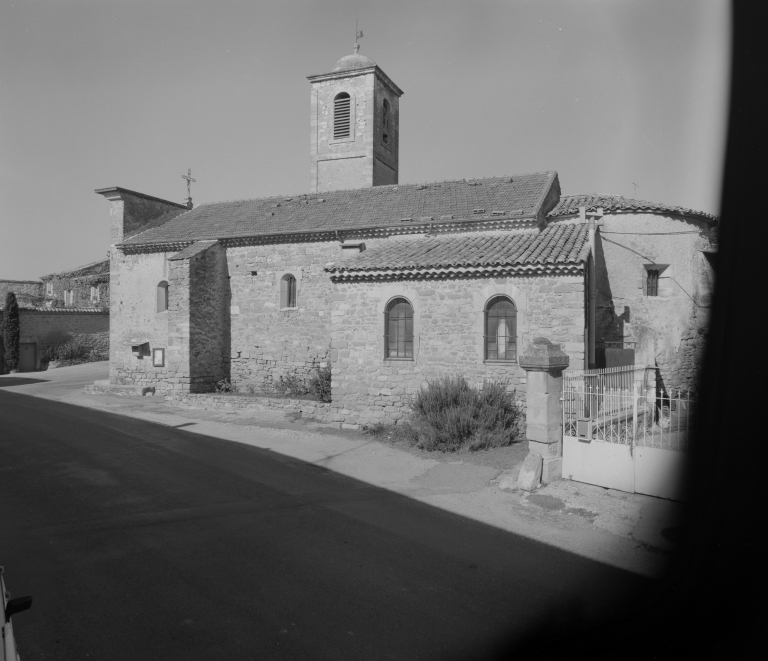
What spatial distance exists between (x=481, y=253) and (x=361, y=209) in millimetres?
5866

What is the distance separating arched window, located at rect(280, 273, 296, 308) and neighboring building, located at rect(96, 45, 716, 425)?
0.04m

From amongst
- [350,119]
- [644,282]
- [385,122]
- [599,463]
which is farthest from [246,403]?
[385,122]

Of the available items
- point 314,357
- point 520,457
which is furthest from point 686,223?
point 314,357

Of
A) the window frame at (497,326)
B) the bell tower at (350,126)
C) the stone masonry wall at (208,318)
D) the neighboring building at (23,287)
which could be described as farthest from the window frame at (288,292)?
the neighboring building at (23,287)

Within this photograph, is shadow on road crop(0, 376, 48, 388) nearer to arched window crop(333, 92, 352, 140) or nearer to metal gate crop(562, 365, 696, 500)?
arched window crop(333, 92, 352, 140)

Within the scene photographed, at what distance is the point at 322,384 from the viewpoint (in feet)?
50.4

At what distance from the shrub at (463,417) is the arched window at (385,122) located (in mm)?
15502

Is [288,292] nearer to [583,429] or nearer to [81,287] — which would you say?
[583,429]

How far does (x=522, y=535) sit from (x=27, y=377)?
25014 mm

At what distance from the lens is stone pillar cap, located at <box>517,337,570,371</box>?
819 cm

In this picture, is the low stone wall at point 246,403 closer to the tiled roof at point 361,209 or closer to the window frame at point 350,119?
the tiled roof at point 361,209

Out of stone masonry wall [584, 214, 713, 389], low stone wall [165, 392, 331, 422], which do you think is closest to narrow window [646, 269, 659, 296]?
stone masonry wall [584, 214, 713, 389]

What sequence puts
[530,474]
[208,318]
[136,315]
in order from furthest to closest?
[136,315] < [208,318] < [530,474]

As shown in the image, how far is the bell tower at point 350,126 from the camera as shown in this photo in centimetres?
2312
